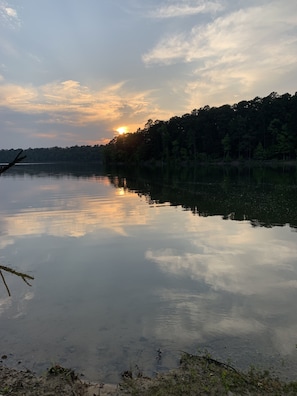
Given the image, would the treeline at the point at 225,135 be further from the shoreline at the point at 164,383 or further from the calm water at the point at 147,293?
the shoreline at the point at 164,383

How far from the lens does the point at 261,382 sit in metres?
4.90

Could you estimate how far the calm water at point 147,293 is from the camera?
605 centimetres

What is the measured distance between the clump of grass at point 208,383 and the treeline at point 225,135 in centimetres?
9185

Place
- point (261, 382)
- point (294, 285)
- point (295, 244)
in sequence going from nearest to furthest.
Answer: point (261, 382), point (294, 285), point (295, 244)

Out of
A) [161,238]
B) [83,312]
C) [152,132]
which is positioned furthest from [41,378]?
[152,132]

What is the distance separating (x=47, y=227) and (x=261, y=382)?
13.9 m

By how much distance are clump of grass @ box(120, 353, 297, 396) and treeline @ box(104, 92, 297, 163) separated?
9185cm

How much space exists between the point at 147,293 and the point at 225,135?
104 meters

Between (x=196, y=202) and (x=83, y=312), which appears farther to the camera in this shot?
(x=196, y=202)

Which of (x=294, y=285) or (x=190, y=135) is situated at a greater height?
(x=190, y=135)

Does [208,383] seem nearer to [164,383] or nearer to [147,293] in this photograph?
[164,383]

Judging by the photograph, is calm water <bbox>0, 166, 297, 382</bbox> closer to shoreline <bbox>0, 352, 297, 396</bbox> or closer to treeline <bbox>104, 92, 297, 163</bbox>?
shoreline <bbox>0, 352, 297, 396</bbox>

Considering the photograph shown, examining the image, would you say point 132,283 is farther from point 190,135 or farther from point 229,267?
point 190,135

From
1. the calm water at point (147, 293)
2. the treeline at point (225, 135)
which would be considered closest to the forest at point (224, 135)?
the treeline at point (225, 135)
